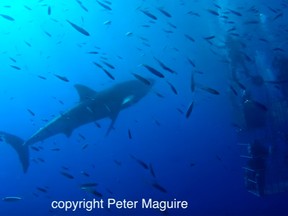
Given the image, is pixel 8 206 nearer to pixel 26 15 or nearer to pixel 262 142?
pixel 26 15

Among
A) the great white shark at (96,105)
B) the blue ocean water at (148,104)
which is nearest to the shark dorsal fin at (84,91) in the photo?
the great white shark at (96,105)

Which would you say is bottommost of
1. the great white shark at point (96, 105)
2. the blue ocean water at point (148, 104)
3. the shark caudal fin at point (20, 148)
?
the blue ocean water at point (148, 104)

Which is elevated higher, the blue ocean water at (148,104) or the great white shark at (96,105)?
the great white shark at (96,105)

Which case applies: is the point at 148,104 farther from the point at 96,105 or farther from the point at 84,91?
the point at 84,91

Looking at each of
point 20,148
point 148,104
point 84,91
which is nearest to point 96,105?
point 84,91

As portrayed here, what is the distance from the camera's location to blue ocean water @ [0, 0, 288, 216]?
1529 centimetres

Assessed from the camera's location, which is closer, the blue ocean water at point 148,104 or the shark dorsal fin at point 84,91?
the shark dorsal fin at point 84,91

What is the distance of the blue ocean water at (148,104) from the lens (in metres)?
15.3

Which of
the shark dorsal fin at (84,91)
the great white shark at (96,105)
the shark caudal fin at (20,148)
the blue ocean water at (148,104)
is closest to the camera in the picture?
the shark dorsal fin at (84,91)

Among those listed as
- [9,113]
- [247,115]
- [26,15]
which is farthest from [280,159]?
[9,113]

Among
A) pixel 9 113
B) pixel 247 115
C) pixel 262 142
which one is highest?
pixel 247 115

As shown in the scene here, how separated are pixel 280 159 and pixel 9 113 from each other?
78.3 metres

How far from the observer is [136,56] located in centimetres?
6644

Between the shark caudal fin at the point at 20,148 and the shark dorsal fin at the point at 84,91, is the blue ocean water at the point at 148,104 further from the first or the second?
the shark caudal fin at the point at 20,148
